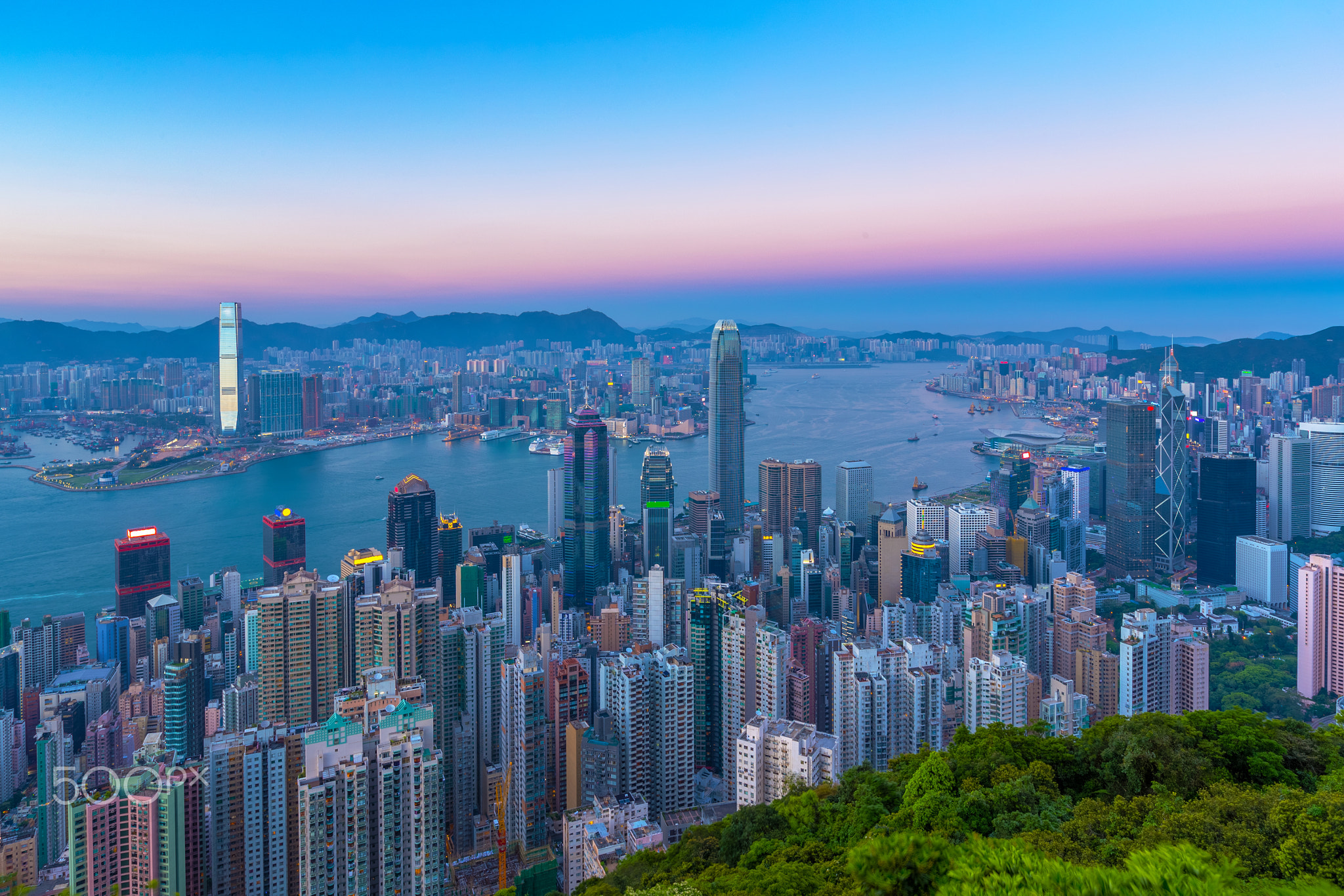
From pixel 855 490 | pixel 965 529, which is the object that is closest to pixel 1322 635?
pixel 965 529

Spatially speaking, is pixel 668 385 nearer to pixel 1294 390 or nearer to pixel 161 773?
pixel 1294 390

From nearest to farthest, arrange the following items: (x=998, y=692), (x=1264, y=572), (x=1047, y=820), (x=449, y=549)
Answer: (x=1047, y=820)
(x=998, y=692)
(x=1264, y=572)
(x=449, y=549)

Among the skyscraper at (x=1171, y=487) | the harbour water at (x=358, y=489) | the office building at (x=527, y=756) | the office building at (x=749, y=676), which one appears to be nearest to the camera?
the office building at (x=527, y=756)

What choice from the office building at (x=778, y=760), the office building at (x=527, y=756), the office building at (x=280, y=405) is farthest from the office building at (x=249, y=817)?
the office building at (x=280, y=405)

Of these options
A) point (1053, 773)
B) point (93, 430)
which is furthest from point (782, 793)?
point (93, 430)

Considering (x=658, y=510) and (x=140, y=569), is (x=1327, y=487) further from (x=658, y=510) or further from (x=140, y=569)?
(x=140, y=569)

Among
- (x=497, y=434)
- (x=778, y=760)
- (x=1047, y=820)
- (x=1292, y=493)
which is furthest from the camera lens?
(x=497, y=434)

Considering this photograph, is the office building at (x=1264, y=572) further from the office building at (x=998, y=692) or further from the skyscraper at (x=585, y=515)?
the skyscraper at (x=585, y=515)
